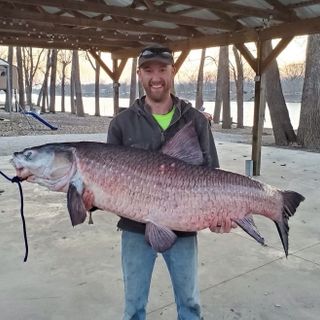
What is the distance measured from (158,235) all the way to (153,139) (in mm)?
518

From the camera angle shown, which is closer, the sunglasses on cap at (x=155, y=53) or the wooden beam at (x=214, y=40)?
the sunglasses on cap at (x=155, y=53)

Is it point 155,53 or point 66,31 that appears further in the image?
point 66,31

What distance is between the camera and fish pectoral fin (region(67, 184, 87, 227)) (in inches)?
71.1

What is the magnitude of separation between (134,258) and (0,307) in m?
1.34

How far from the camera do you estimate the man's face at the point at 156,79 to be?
84.3 inches

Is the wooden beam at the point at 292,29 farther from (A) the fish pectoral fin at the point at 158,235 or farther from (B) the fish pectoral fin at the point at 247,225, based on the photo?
(A) the fish pectoral fin at the point at 158,235

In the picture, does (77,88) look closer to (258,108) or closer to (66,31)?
(66,31)

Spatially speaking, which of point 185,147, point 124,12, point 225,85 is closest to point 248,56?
point 124,12

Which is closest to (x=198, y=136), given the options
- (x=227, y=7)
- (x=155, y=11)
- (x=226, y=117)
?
(x=227, y=7)

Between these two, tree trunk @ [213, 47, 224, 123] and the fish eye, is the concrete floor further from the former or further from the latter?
tree trunk @ [213, 47, 224, 123]

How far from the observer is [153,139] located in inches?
85.6

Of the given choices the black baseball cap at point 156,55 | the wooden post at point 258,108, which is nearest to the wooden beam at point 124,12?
the wooden post at point 258,108

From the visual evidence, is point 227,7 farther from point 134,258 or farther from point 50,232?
point 134,258

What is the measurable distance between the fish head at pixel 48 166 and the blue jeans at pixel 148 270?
52cm
